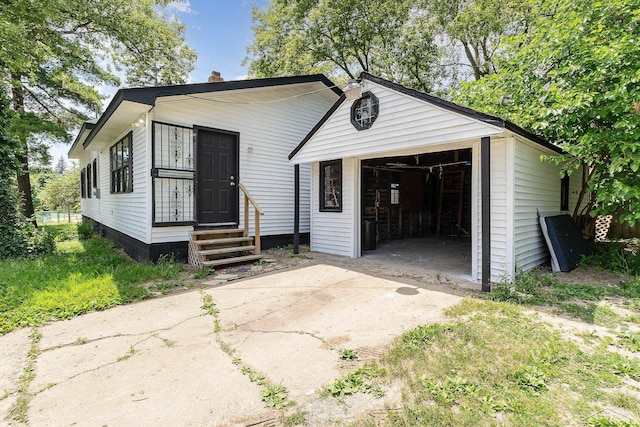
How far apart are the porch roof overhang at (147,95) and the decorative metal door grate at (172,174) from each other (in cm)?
61

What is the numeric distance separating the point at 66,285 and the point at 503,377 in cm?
544

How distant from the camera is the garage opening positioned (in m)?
7.95

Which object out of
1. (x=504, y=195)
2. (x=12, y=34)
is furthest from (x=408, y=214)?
(x=12, y=34)

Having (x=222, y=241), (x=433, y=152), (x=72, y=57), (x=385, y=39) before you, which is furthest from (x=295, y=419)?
(x=385, y=39)


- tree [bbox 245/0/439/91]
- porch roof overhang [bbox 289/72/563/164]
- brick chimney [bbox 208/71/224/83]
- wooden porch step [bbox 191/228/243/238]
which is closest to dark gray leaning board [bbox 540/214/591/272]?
porch roof overhang [bbox 289/72/563/164]

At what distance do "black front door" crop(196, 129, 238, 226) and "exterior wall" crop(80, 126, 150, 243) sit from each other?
1019mm

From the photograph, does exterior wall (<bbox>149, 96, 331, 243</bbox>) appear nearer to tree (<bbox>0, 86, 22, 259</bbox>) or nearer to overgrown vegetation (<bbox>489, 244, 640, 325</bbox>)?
tree (<bbox>0, 86, 22, 259</bbox>)

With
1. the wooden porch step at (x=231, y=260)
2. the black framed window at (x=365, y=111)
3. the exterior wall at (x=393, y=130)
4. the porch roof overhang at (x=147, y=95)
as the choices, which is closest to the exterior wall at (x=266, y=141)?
the porch roof overhang at (x=147, y=95)

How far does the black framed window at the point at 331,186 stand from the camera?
282 inches

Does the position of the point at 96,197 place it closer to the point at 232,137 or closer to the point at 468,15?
the point at 232,137

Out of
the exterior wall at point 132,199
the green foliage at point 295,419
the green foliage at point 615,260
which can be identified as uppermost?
the exterior wall at point 132,199

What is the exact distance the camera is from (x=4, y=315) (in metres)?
3.49

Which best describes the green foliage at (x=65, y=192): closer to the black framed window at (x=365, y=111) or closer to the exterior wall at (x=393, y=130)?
the exterior wall at (x=393, y=130)

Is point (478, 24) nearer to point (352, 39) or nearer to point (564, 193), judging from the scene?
point (352, 39)
